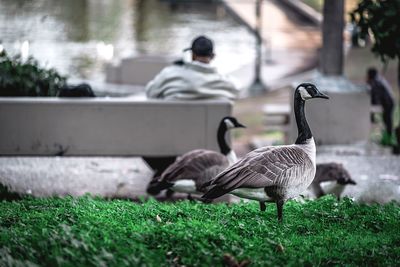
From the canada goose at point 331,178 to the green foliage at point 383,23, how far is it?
2.52 meters

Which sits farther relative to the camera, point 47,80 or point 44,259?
point 47,80

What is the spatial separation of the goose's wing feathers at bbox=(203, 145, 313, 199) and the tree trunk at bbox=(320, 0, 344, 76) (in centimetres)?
829

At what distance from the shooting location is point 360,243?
27.7 ft

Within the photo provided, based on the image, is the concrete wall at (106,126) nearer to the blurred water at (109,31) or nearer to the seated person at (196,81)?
the seated person at (196,81)

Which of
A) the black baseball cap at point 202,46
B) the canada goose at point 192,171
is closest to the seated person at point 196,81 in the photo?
the black baseball cap at point 202,46

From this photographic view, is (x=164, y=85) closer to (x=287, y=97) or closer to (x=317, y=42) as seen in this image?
(x=287, y=97)

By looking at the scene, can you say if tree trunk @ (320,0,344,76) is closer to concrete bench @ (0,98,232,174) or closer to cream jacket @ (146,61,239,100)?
cream jacket @ (146,61,239,100)

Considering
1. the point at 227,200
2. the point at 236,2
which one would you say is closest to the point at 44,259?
the point at 227,200

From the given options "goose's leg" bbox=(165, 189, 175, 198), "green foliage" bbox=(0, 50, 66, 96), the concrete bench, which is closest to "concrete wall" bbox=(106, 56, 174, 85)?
"green foliage" bbox=(0, 50, 66, 96)

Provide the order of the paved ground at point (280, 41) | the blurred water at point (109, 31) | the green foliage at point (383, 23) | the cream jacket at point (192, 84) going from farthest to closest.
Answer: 1. the blurred water at point (109, 31)
2. the paved ground at point (280, 41)
3. the green foliage at point (383, 23)
4. the cream jacket at point (192, 84)

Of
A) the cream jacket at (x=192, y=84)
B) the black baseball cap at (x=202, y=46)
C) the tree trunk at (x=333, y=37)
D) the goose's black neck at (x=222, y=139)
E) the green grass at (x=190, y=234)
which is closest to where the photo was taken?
the green grass at (x=190, y=234)

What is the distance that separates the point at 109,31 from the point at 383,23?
102 ft

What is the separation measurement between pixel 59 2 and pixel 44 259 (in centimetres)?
5276

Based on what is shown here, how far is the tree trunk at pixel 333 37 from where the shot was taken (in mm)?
17188
